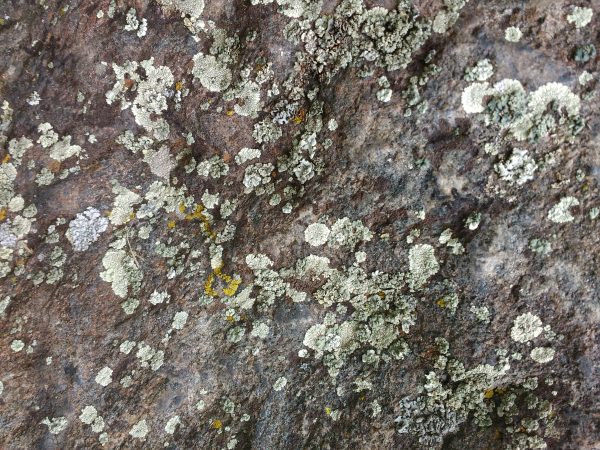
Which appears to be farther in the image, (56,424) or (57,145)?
(57,145)

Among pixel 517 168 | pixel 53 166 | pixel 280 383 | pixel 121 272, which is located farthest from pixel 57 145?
pixel 517 168

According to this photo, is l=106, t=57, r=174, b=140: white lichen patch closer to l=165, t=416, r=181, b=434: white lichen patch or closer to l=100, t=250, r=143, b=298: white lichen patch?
l=100, t=250, r=143, b=298: white lichen patch

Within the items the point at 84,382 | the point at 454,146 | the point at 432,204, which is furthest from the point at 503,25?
the point at 84,382

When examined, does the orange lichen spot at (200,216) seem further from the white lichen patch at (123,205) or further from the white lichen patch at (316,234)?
the white lichen patch at (316,234)

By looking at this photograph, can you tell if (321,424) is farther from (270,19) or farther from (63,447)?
(270,19)

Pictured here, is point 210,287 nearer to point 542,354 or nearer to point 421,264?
point 421,264

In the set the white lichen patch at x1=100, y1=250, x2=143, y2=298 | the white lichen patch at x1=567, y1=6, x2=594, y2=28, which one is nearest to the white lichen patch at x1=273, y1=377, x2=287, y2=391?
the white lichen patch at x1=100, y1=250, x2=143, y2=298
